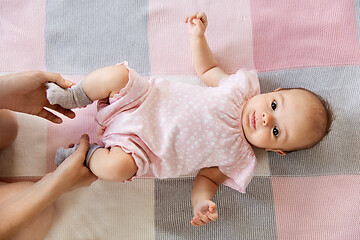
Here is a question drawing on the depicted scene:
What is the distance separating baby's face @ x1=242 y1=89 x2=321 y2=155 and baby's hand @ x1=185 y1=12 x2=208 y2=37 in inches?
12.5

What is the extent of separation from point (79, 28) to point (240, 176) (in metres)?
0.79

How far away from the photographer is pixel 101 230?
48.8 inches

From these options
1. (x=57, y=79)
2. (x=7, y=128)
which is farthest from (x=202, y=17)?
(x=7, y=128)

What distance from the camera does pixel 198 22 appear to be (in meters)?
1.27

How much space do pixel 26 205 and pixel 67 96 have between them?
33cm

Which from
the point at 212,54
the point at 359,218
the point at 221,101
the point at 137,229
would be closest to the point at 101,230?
the point at 137,229

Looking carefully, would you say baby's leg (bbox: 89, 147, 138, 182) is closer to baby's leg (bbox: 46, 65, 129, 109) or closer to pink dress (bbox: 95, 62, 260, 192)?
pink dress (bbox: 95, 62, 260, 192)

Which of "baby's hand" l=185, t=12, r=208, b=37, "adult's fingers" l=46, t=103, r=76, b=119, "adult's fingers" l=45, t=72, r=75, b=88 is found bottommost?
"adult's fingers" l=46, t=103, r=76, b=119

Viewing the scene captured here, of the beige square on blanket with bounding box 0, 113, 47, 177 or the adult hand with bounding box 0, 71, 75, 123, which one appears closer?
the adult hand with bounding box 0, 71, 75, 123

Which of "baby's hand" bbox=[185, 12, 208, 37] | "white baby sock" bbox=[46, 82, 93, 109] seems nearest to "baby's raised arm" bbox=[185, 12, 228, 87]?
"baby's hand" bbox=[185, 12, 208, 37]

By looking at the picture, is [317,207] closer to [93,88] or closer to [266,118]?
[266,118]

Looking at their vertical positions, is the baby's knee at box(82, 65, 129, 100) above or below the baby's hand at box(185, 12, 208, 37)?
below

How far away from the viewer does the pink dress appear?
1113mm

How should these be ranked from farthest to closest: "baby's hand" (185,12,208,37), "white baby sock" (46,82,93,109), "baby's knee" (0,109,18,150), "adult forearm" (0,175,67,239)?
"baby's hand" (185,12,208,37)
"baby's knee" (0,109,18,150)
"white baby sock" (46,82,93,109)
"adult forearm" (0,175,67,239)
